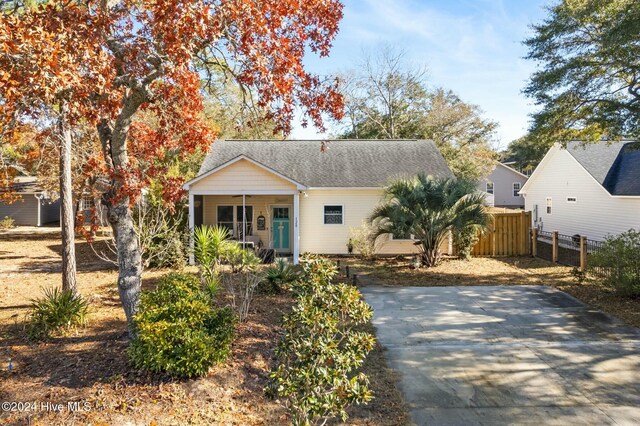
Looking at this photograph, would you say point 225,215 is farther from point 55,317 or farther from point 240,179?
point 55,317

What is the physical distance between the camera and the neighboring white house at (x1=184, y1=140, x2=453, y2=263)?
59.8 ft

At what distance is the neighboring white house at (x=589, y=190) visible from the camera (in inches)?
670

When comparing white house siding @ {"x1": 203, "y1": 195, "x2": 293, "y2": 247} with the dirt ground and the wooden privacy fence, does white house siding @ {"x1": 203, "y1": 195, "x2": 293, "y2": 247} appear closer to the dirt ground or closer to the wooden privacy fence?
the wooden privacy fence

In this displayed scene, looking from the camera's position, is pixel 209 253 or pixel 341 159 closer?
pixel 209 253

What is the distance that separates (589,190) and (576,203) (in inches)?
48.5

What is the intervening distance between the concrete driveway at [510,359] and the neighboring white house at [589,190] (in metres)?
8.88

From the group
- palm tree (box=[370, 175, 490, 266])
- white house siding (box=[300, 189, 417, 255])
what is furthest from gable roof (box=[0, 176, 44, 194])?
palm tree (box=[370, 175, 490, 266])

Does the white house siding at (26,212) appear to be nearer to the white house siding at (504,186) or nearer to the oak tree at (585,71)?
the oak tree at (585,71)

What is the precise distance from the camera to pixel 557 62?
497 inches

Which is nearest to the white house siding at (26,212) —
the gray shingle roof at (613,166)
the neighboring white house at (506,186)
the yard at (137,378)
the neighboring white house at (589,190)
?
the yard at (137,378)

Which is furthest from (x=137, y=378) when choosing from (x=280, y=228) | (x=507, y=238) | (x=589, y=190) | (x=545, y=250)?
(x=589, y=190)

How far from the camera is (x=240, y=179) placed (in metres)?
16.0

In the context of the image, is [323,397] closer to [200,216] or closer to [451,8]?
[451,8]

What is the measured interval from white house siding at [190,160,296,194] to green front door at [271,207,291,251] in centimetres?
342
